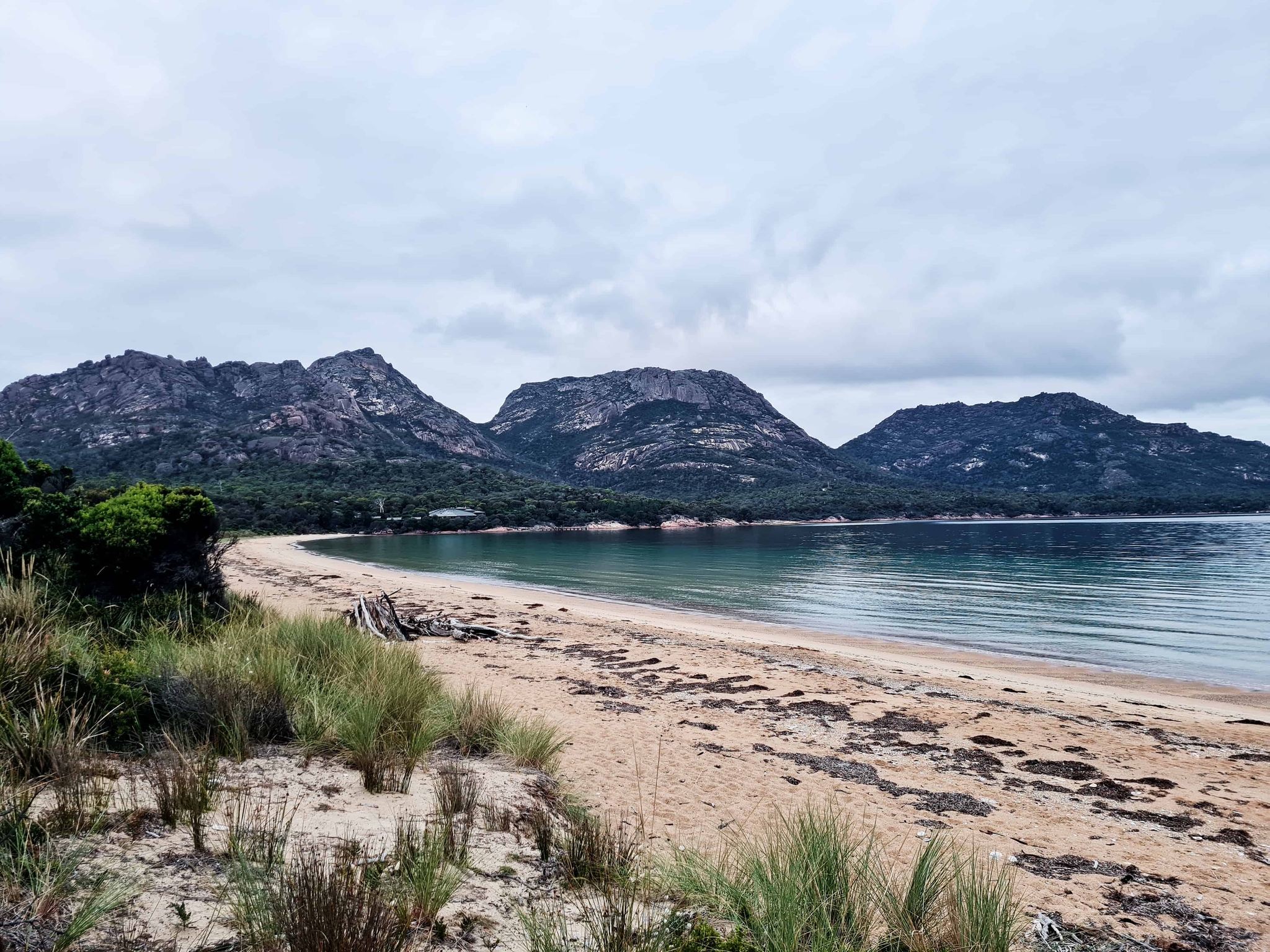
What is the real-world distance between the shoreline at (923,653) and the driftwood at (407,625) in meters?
6.55

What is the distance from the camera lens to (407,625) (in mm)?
17234

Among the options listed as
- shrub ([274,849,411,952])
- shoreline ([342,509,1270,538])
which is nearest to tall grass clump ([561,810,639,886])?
shrub ([274,849,411,952])

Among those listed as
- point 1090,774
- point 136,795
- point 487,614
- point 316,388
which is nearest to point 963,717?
point 1090,774

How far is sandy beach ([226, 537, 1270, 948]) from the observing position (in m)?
5.45

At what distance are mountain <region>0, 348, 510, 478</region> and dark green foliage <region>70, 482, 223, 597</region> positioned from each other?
11481 centimetres

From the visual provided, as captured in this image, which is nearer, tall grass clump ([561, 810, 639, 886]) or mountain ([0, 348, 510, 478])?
tall grass clump ([561, 810, 639, 886])

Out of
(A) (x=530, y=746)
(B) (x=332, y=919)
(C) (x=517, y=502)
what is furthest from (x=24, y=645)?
(C) (x=517, y=502)

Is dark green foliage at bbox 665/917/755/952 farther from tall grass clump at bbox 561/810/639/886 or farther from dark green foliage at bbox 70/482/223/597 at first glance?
dark green foliage at bbox 70/482/223/597

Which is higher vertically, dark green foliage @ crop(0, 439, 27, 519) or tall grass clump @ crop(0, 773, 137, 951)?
dark green foliage @ crop(0, 439, 27, 519)

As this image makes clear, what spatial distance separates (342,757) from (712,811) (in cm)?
362

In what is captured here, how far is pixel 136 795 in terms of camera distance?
4148 mm

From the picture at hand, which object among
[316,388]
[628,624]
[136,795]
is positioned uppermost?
[316,388]

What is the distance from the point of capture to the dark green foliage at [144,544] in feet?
33.4

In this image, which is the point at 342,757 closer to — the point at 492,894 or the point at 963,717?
the point at 492,894
